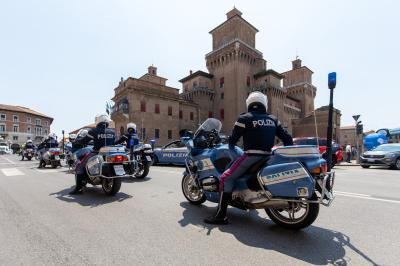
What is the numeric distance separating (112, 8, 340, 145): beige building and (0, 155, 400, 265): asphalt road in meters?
33.9

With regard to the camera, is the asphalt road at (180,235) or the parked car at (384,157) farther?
the parked car at (384,157)

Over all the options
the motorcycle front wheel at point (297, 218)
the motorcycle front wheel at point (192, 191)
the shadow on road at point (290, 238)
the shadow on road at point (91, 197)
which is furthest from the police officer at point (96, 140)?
the motorcycle front wheel at point (297, 218)

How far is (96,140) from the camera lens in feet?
19.8

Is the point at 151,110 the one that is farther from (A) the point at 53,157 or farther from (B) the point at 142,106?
(A) the point at 53,157

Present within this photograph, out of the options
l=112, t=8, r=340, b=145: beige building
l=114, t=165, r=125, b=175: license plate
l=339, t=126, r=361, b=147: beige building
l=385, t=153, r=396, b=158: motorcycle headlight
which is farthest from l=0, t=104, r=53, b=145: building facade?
l=339, t=126, r=361, b=147: beige building

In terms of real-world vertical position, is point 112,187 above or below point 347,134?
below

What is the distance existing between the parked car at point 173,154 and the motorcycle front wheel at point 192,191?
792cm

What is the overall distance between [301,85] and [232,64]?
24.4 meters

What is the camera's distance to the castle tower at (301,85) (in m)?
59.1

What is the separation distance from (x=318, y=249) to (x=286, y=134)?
1.57m

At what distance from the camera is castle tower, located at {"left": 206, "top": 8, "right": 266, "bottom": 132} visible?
44.3 m

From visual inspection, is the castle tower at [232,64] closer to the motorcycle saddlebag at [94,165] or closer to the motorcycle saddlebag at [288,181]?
the motorcycle saddlebag at [94,165]

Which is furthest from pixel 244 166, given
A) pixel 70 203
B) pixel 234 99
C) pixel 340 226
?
pixel 234 99

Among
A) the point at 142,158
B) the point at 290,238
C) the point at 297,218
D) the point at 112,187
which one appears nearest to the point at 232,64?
the point at 142,158
